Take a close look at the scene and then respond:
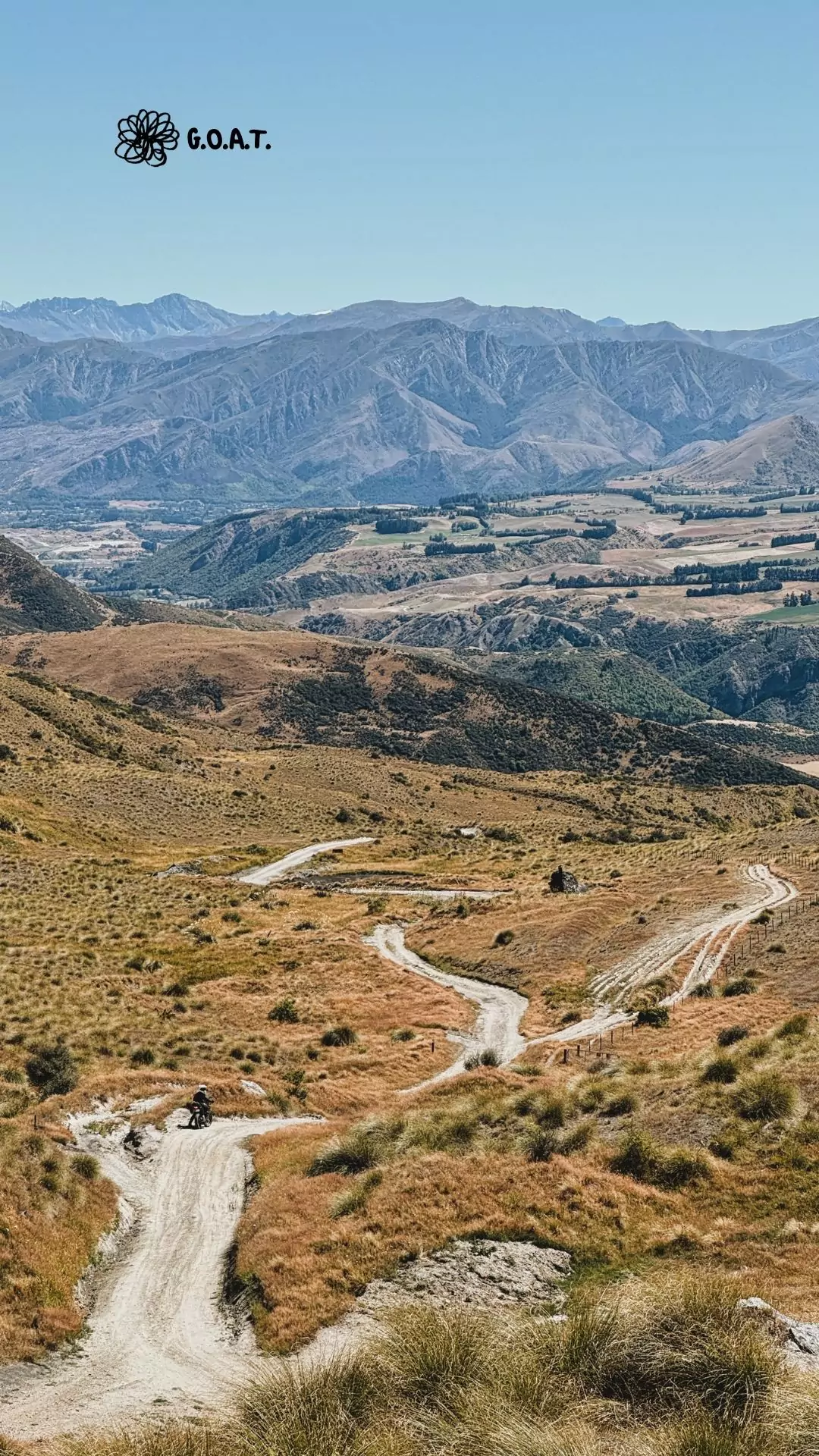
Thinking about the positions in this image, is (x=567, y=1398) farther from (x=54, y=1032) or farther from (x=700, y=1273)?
(x=54, y=1032)

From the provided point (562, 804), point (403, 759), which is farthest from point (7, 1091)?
point (403, 759)

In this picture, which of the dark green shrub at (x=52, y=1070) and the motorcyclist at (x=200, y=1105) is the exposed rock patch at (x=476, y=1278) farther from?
the dark green shrub at (x=52, y=1070)

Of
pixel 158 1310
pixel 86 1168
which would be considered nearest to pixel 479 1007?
pixel 86 1168

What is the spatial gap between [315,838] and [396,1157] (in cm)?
7544

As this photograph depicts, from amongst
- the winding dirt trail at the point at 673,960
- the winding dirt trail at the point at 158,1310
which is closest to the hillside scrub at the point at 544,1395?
the winding dirt trail at the point at 158,1310

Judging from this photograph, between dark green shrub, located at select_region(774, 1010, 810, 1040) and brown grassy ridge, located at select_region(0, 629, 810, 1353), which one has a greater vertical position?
dark green shrub, located at select_region(774, 1010, 810, 1040)

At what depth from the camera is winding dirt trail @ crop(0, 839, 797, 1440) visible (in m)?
17.8

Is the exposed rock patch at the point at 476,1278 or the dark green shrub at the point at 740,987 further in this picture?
the dark green shrub at the point at 740,987

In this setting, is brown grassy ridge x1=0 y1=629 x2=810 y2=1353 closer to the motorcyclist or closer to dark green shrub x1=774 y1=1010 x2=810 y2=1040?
the motorcyclist

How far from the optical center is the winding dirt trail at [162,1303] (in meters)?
17.8

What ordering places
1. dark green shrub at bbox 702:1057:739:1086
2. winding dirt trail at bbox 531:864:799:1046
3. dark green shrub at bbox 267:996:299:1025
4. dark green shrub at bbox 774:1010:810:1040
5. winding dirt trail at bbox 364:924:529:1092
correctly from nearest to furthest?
dark green shrub at bbox 702:1057:739:1086 → dark green shrub at bbox 774:1010:810:1040 → winding dirt trail at bbox 364:924:529:1092 → winding dirt trail at bbox 531:864:799:1046 → dark green shrub at bbox 267:996:299:1025

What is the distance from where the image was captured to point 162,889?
69688 mm

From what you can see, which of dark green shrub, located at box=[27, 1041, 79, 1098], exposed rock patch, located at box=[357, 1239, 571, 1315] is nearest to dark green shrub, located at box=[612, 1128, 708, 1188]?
exposed rock patch, located at box=[357, 1239, 571, 1315]

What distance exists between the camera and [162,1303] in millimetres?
22250
